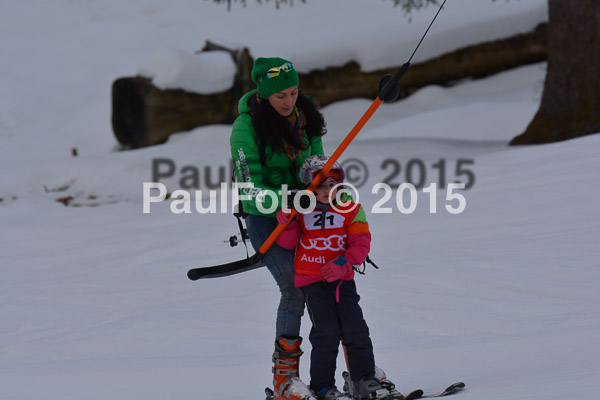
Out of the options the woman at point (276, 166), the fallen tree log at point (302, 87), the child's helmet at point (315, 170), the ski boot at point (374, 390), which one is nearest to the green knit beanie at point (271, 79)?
the woman at point (276, 166)

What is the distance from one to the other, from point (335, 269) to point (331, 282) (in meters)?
0.14

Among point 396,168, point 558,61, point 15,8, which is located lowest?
point 396,168

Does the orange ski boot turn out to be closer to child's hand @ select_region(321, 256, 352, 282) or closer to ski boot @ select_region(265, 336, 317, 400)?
ski boot @ select_region(265, 336, 317, 400)

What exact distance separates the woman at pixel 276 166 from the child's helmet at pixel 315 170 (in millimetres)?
128

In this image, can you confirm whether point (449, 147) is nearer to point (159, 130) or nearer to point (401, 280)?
point (159, 130)

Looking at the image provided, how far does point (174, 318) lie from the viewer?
19.3 ft

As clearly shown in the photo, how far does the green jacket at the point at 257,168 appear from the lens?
12.0 feet

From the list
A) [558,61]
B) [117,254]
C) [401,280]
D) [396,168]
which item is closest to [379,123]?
[396,168]

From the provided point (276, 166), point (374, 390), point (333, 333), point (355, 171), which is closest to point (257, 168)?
point (276, 166)

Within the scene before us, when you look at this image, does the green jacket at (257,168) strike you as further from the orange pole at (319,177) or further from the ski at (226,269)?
the ski at (226,269)

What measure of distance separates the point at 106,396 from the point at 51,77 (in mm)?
17318

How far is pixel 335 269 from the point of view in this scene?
3.55 metres

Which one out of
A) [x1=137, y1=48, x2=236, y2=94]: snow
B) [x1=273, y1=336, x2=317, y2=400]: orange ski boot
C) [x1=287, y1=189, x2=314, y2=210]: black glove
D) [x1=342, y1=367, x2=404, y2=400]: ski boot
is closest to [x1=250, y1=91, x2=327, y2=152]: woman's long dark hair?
[x1=287, y1=189, x2=314, y2=210]: black glove

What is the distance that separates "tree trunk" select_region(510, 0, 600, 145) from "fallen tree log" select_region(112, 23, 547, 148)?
4085 mm
